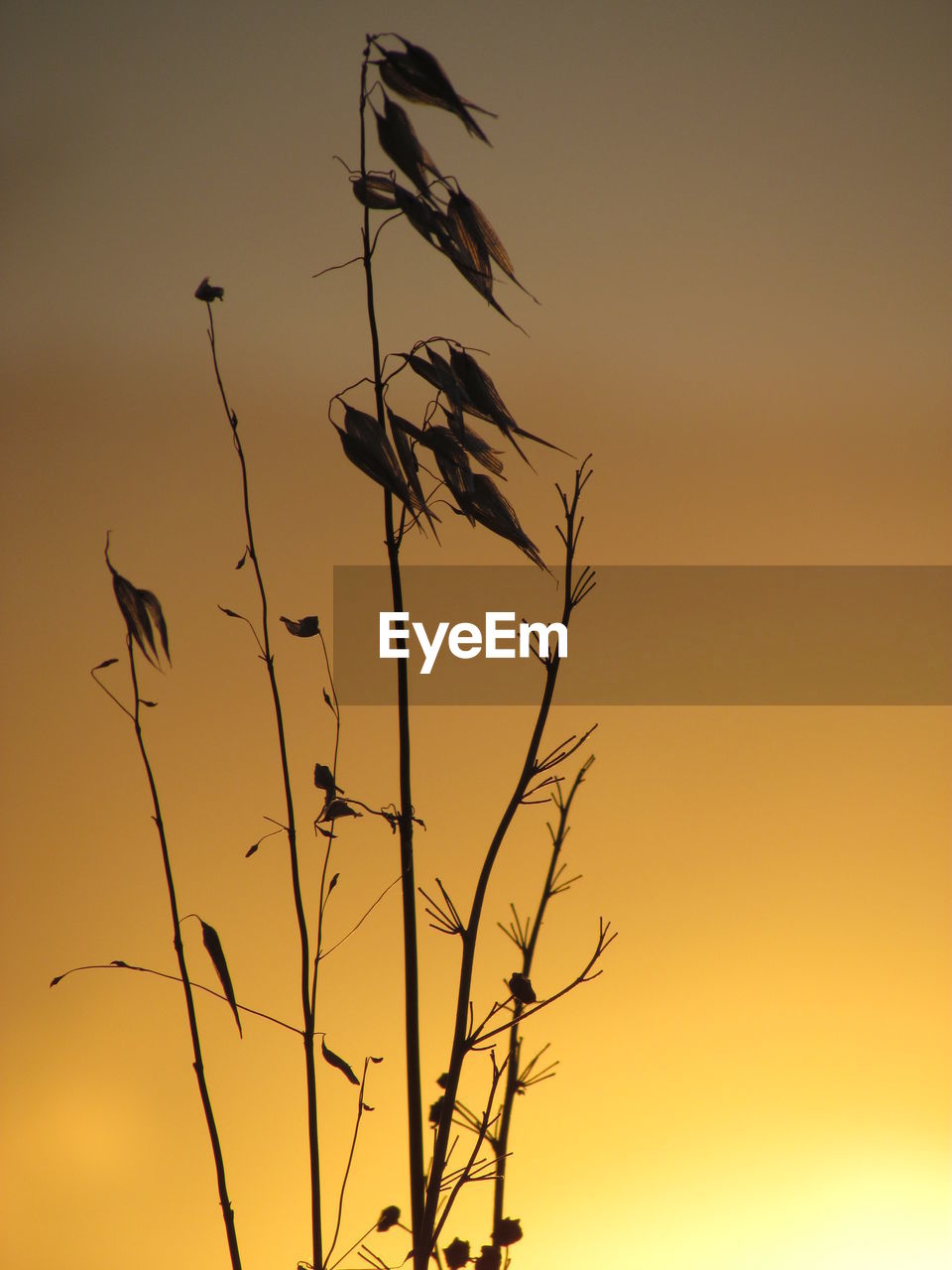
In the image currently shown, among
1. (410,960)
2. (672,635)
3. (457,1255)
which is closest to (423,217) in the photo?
(410,960)

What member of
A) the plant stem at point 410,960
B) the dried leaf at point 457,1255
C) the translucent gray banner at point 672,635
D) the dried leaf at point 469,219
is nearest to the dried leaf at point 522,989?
the plant stem at point 410,960

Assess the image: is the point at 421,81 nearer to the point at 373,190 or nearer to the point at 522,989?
the point at 373,190

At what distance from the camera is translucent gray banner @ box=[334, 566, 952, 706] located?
124 cm

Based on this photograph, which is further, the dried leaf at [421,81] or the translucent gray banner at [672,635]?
the translucent gray banner at [672,635]

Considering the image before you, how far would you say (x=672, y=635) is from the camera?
1.26m

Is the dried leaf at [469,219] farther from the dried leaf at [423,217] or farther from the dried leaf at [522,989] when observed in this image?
the dried leaf at [522,989]

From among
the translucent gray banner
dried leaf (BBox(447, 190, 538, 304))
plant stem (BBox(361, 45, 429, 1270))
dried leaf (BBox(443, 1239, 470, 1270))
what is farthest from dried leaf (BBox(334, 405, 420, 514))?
the translucent gray banner

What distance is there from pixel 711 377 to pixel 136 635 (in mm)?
900

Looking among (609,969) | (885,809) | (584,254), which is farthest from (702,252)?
(609,969)

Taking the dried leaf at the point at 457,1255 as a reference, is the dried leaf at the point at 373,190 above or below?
above

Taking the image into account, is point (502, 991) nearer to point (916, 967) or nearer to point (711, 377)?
point (916, 967)

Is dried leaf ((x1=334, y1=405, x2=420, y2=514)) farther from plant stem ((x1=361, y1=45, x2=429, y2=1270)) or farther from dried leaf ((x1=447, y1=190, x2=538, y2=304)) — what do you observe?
dried leaf ((x1=447, y1=190, x2=538, y2=304))

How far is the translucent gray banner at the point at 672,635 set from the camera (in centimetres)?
124

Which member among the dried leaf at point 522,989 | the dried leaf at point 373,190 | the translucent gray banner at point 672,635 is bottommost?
the dried leaf at point 522,989
